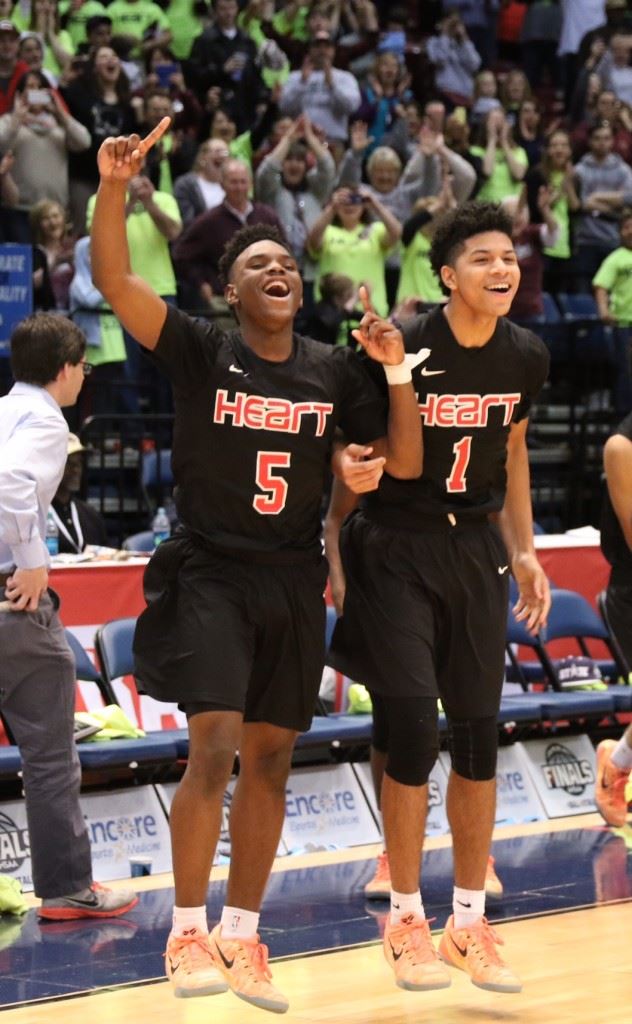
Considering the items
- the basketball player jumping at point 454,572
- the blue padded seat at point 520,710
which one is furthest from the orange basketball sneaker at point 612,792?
the basketball player jumping at point 454,572

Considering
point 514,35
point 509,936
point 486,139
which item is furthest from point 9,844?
point 514,35

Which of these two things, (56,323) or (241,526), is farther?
(56,323)

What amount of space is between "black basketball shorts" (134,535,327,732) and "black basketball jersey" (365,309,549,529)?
0.42m

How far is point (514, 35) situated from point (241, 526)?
46.5ft

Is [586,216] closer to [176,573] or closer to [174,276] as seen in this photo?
[174,276]

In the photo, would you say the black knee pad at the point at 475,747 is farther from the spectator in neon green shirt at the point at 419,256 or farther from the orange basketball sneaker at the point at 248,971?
the spectator in neon green shirt at the point at 419,256

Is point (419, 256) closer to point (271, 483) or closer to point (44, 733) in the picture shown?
point (44, 733)

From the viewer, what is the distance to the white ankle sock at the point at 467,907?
16.3 ft

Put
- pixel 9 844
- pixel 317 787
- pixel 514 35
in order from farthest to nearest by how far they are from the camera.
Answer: pixel 514 35
pixel 317 787
pixel 9 844

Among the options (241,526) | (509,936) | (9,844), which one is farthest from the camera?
(9,844)

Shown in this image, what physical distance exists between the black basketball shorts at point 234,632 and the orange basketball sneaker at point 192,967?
591 millimetres

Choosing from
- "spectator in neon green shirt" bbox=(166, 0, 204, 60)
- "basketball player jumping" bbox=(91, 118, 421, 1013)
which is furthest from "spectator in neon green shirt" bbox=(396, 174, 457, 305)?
"basketball player jumping" bbox=(91, 118, 421, 1013)

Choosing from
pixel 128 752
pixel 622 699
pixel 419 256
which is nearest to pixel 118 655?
pixel 128 752

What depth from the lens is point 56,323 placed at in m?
5.90
